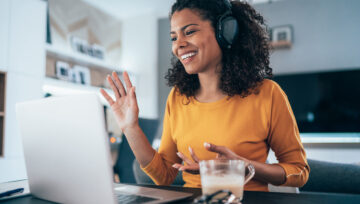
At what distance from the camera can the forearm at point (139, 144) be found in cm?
97

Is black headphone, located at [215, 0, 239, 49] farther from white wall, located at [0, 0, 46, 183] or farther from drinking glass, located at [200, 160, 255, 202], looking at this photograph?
white wall, located at [0, 0, 46, 183]

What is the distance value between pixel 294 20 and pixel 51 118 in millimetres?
3857

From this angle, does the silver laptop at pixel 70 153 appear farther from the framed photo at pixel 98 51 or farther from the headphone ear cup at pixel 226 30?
the framed photo at pixel 98 51

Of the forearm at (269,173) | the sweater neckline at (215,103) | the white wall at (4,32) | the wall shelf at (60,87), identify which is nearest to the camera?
the forearm at (269,173)

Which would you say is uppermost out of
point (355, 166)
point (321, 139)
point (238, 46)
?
point (238, 46)

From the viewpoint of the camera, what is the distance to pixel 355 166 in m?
1.23

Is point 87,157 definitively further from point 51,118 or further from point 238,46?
point 238,46

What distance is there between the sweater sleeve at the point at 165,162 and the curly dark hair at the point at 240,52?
18 centimetres

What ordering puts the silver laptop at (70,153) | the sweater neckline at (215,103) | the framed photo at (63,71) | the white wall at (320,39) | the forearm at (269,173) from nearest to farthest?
the silver laptop at (70,153)
the forearm at (269,173)
the sweater neckline at (215,103)
the framed photo at (63,71)
the white wall at (320,39)

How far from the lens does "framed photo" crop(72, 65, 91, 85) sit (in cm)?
359

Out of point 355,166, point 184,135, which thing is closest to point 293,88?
point 355,166

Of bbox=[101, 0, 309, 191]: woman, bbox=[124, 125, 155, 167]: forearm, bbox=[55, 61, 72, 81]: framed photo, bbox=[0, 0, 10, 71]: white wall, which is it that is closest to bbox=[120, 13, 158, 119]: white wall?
bbox=[55, 61, 72, 81]: framed photo

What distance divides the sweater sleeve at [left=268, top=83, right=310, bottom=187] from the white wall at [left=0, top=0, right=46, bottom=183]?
221cm

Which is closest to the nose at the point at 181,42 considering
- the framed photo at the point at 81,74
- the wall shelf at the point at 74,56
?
the wall shelf at the point at 74,56
